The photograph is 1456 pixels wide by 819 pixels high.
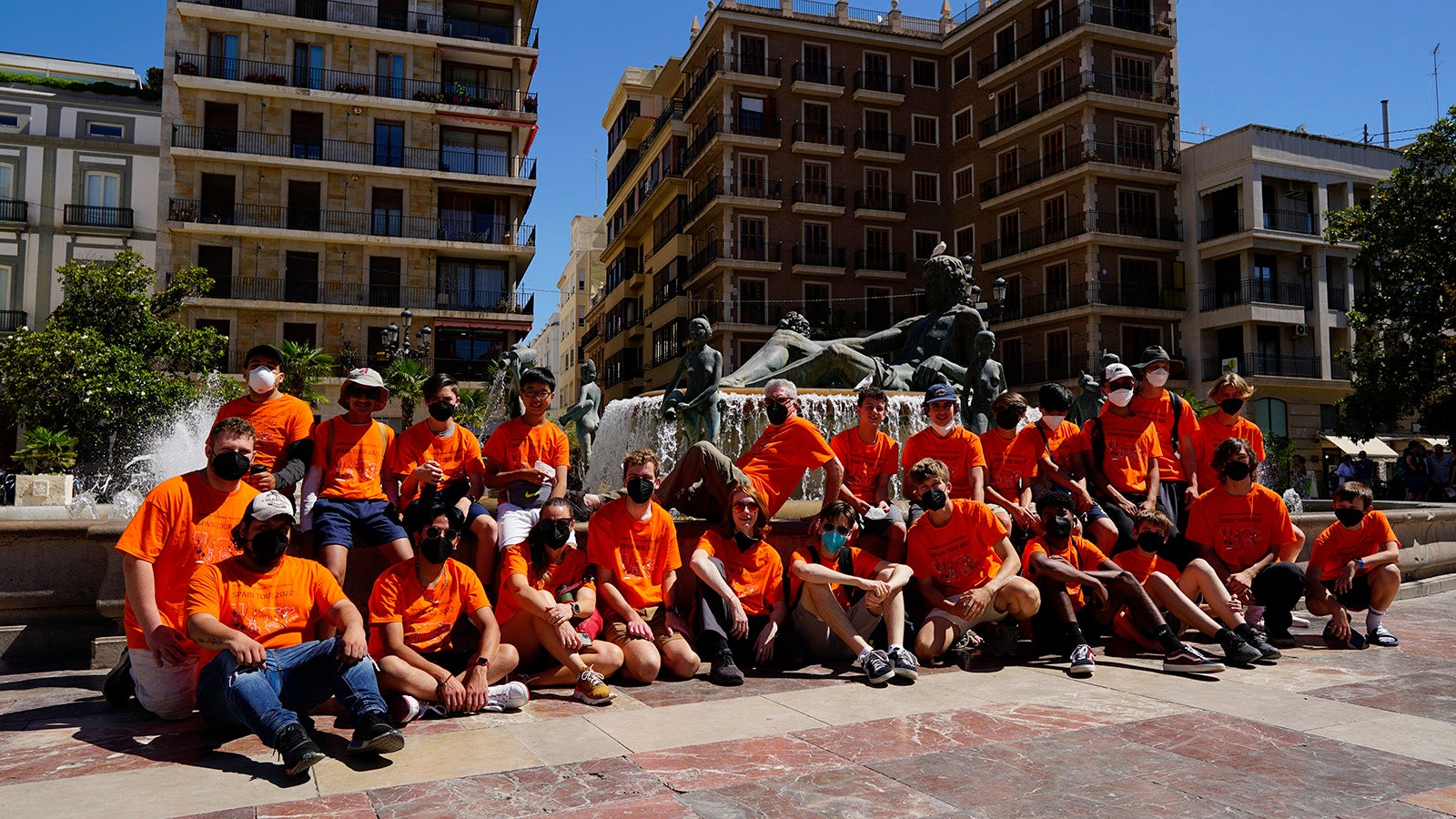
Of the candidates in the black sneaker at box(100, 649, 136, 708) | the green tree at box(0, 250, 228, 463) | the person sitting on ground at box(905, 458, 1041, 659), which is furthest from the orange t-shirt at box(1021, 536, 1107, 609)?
the green tree at box(0, 250, 228, 463)

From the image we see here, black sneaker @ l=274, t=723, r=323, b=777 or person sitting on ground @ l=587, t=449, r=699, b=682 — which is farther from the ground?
person sitting on ground @ l=587, t=449, r=699, b=682

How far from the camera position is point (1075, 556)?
6.88m

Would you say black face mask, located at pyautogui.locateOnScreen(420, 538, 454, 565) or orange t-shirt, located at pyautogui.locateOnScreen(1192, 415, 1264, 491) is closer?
black face mask, located at pyautogui.locateOnScreen(420, 538, 454, 565)

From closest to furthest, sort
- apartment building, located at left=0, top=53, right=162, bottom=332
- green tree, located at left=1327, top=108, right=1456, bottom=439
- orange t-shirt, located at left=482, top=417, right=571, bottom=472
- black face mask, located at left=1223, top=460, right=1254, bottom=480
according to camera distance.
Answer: orange t-shirt, located at left=482, top=417, right=571, bottom=472
black face mask, located at left=1223, top=460, right=1254, bottom=480
green tree, located at left=1327, top=108, right=1456, bottom=439
apartment building, located at left=0, top=53, right=162, bottom=332

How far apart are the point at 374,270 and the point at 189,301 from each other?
6772 mm

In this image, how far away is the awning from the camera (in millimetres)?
37125

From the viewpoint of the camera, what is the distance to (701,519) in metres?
7.37

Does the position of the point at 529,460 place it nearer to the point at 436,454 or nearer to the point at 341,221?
the point at 436,454

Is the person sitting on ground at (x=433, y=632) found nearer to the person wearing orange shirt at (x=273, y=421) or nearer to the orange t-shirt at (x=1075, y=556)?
the person wearing orange shirt at (x=273, y=421)

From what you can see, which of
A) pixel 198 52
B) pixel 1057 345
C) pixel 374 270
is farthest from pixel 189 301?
pixel 1057 345

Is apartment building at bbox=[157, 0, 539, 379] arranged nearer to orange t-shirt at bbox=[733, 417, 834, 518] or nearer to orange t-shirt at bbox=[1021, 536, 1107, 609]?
orange t-shirt at bbox=[733, 417, 834, 518]

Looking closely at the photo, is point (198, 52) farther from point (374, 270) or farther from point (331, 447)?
point (331, 447)

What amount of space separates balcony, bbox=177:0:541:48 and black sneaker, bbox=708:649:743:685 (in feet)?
135

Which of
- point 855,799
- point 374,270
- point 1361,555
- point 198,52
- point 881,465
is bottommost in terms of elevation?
point 855,799
